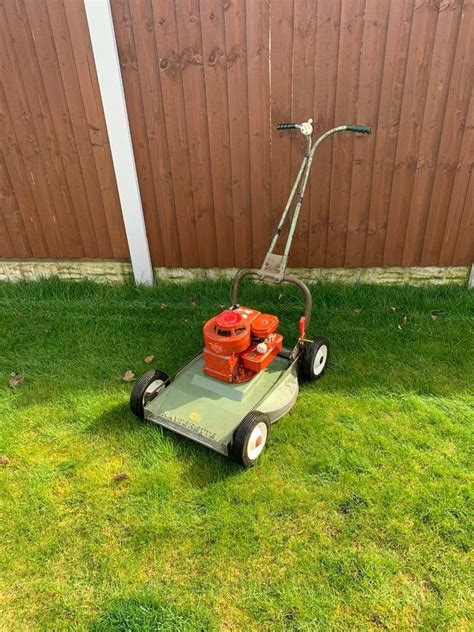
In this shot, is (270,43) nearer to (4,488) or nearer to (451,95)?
(451,95)

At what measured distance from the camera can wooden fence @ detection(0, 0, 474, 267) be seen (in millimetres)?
3652

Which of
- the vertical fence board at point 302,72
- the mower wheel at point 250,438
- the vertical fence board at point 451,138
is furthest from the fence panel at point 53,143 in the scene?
the vertical fence board at point 451,138

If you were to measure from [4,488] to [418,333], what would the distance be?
3.40 m

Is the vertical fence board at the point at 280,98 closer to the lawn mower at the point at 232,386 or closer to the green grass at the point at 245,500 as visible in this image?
the lawn mower at the point at 232,386

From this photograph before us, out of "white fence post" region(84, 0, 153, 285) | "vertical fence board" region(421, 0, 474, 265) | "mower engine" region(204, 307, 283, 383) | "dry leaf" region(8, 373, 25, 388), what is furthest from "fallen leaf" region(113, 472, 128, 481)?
"vertical fence board" region(421, 0, 474, 265)

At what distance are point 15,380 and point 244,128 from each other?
9.27 ft

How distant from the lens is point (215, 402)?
9.96ft

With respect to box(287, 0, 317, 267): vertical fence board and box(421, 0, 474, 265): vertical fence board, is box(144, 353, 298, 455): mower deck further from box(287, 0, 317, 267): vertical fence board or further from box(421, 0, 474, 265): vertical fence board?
box(421, 0, 474, 265): vertical fence board

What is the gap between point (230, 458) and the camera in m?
2.86

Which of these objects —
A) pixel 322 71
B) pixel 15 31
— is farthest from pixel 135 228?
pixel 322 71

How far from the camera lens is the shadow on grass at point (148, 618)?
2.14m

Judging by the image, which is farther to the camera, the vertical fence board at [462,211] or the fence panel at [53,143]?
the vertical fence board at [462,211]

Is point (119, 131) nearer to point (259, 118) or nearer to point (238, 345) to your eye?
point (259, 118)

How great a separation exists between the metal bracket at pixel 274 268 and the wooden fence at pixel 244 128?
108cm
